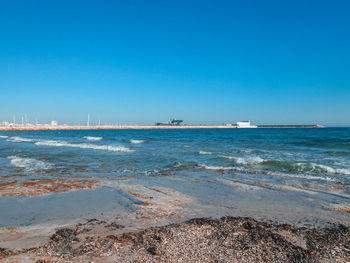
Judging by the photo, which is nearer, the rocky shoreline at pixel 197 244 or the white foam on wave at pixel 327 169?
the rocky shoreline at pixel 197 244

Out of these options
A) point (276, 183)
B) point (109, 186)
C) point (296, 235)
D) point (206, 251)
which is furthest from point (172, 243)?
point (276, 183)

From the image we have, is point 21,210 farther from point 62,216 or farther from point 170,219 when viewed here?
point 170,219

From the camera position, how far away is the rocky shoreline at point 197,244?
416 centimetres

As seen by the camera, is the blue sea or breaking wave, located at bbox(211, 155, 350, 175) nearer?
the blue sea

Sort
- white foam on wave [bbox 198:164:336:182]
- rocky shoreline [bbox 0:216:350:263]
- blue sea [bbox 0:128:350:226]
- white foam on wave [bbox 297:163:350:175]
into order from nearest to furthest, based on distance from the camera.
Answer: rocky shoreline [bbox 0:216:350:263]
blue sea [bbox 0:128:350:226]
white foam on wave [bbox 198:164:336:182]
white foam on wave [bbox 297:163:350:175]

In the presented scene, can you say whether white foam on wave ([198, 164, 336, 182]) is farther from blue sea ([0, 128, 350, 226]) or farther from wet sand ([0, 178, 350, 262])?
wet sand ([0, 178, 350, 262])

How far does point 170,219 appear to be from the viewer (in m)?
6.09

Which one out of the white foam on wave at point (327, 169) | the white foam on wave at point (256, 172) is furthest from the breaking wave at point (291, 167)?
the white foam on wave at point (256, 172)

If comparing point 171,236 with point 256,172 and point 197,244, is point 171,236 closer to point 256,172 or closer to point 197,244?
point 197,244

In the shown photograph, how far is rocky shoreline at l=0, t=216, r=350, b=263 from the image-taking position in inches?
164

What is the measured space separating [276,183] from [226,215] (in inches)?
205

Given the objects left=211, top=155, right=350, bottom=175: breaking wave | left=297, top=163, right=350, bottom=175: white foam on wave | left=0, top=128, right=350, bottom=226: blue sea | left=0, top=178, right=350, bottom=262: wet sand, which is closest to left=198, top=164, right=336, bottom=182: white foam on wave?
left=0, top=128, right=350, bottom=226: blue sea

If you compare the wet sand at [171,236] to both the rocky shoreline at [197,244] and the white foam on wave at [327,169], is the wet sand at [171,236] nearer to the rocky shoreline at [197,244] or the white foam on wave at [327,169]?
the rocky shoreline at [197,244]

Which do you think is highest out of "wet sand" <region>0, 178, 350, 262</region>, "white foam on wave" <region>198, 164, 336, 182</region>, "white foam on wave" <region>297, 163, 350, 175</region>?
"wet sand" <region>0, 178, 350, 262</region>
